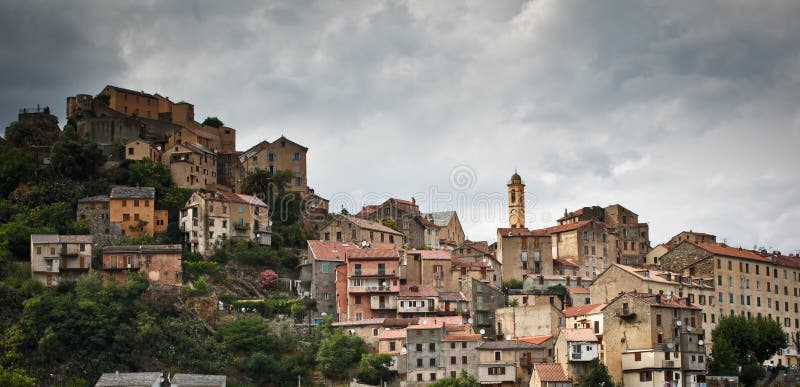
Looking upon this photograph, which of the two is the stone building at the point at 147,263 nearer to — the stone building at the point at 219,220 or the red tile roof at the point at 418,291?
the stone building at the point at 219,220

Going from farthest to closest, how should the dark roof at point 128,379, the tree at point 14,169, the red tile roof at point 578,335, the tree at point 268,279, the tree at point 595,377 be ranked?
1. the tree at point 14,169
2. the tree at point 268,279
3. the red tile roof at point 578,335
4. the tree at point 595,377
5. the dark roof at point 128,379

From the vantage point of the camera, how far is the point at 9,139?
10556 cm

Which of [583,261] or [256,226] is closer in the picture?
[256,226]

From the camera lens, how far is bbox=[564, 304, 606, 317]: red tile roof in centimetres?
8650

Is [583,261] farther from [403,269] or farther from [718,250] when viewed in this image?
[403,269]

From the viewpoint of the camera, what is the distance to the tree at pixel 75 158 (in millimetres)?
98438

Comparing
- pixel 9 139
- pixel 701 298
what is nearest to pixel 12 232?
pixel 9 139

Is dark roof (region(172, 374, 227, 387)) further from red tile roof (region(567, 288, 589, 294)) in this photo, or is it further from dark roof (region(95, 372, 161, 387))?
red tile roof (region(567, 288, 589, 294))

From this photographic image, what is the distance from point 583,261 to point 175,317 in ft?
126

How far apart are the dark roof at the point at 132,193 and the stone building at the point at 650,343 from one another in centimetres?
3482

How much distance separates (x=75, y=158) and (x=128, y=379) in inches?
1125

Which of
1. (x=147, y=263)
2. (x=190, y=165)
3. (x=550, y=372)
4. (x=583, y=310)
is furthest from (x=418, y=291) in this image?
(x=190, y=165)

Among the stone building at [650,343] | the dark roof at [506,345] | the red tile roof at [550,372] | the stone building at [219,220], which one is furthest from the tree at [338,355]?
the stone building at [650,343]

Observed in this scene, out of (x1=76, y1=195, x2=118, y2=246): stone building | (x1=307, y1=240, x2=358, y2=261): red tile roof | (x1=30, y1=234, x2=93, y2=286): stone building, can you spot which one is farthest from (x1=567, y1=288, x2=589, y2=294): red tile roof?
(x1=30, y1=234, x2=93, y2=286): stone building
